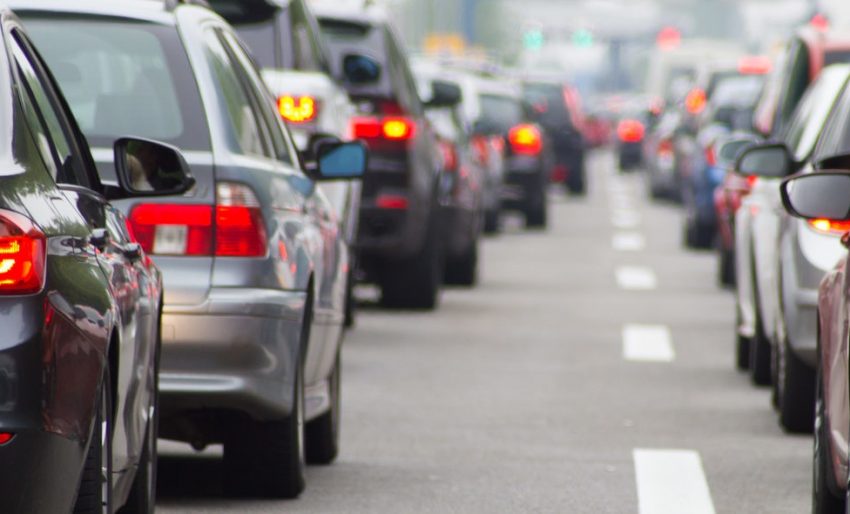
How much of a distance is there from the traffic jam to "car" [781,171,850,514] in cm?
2

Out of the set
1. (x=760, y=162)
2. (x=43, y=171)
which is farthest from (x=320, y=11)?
(x=43, y=171)

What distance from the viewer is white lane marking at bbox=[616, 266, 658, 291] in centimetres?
2050

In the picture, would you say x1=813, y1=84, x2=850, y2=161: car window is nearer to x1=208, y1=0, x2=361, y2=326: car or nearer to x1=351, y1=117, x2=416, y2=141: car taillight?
x1=208, y1=0, x2=361, y2=326: car

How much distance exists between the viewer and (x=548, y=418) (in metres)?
10.9

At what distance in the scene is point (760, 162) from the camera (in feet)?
36.6

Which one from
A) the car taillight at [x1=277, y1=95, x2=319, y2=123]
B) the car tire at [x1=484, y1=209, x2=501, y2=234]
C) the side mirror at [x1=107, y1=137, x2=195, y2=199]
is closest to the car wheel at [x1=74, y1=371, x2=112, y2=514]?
the side mirror at [x1=107, y1=137, x2=195, y2=199]

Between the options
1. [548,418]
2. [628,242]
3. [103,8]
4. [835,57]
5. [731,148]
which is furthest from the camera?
[628,242]

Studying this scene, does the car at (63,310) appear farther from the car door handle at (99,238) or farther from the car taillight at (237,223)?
the car taillight at (237,223)

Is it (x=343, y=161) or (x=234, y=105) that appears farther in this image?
(x=343, y=161)

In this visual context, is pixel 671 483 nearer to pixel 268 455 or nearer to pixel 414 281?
pixel 268 455

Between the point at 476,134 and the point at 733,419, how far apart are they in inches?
424

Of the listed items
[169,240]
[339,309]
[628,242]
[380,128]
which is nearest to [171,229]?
[169,240]

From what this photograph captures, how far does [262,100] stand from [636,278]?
44.0 ft

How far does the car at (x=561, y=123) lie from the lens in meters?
36.8
